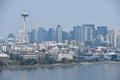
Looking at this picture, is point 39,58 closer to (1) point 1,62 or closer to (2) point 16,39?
(1) point 1,62

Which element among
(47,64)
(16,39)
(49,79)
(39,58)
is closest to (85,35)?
(16,39)

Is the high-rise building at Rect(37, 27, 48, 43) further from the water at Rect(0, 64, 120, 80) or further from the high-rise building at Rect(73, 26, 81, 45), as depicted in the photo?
the water at Rect(0, 64, 120, 80)

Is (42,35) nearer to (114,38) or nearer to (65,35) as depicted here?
(65,35)

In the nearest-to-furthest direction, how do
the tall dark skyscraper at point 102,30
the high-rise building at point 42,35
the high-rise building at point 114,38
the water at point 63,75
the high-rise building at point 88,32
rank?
1. the water at point 63,75
2. the high-rise building at point 114,38
3. the high-rise building at point 88,32
4. the high-rise building at point 42,35
5. the tall dark skyscraper at point 102,30

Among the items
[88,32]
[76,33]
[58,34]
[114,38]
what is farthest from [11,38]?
Result: [114,38]

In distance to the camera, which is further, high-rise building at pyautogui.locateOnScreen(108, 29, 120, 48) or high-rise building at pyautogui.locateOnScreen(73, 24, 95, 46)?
high-rise building at pyautogui.locateOnScreen(73, 24, 95, 46)

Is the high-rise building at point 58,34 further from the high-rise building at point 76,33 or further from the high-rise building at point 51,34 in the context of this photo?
the high-rise building at point 76,33

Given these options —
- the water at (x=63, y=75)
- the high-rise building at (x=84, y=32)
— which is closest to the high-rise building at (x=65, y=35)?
the high-rise building at (x=84, y=32)

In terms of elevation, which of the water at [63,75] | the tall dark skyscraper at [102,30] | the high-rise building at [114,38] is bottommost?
the water at [63,75]

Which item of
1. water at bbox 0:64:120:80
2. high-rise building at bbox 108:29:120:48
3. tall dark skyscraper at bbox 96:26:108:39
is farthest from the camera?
tall dark skyscraper at bbox 96:26:108:39

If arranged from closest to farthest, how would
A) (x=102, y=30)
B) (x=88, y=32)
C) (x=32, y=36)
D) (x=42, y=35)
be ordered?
(x=32, y=36) → (x=88, y=32) → (x=42, y=35) → (x=102, y=30)

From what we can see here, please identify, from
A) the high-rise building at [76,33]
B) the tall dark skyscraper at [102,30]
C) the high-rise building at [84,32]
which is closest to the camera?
the high-rise building at [76,33]

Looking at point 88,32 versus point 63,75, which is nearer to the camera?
point 63,75

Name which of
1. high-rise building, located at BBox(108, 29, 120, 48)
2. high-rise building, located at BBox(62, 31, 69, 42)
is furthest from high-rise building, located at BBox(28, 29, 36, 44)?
high-rise building, located at BBox(108, 29, 120, 48)
